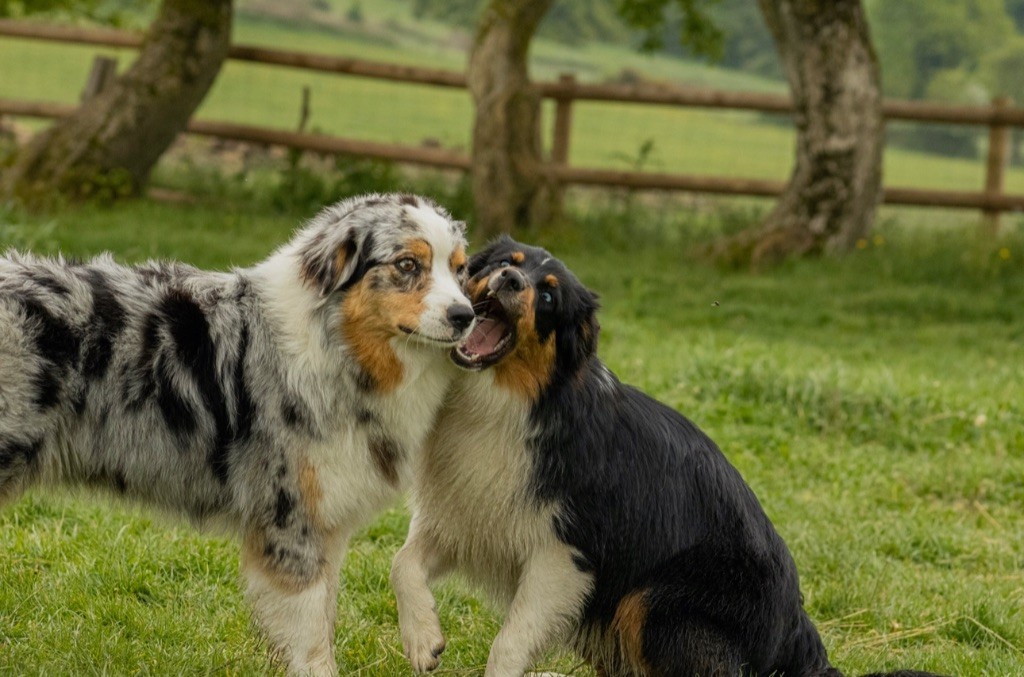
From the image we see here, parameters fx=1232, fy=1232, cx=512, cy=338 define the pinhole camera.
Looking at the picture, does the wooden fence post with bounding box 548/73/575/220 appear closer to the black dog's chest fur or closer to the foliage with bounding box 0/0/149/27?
the foliage with bounding box 0/0/149/27

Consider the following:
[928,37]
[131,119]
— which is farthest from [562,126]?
[928,37]

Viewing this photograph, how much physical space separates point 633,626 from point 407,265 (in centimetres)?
146

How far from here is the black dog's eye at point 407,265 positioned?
3.95m

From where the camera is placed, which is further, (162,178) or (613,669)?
(162,178)

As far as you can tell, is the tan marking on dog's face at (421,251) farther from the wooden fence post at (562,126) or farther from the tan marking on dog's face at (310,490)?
the wooden fence post at (562,126)

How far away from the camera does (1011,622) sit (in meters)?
5.17

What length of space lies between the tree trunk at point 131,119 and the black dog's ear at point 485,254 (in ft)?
31.5

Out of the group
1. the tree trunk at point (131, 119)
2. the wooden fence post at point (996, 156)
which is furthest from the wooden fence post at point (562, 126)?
the wooden fence post at point (996, 156)

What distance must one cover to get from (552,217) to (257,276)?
31.4ft

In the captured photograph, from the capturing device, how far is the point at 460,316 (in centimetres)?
384

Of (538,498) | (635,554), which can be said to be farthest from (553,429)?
(635,554)

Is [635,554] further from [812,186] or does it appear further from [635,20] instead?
[635,20]

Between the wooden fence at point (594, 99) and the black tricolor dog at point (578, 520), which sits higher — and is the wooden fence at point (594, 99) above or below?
above

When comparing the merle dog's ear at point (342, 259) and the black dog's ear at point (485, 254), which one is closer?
the merle dog's ear at point (342, 259)
